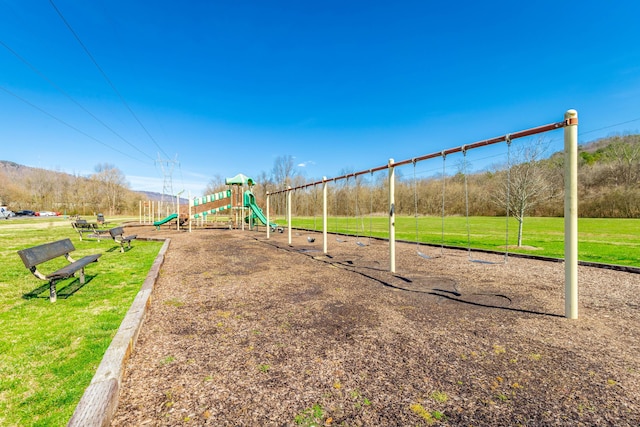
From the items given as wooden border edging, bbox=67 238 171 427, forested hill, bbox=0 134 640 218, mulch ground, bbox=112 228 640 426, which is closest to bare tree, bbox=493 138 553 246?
forested hill, bbox=0 134 640 218

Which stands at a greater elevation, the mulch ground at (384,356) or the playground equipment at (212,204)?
the playground equipment at (212,204)

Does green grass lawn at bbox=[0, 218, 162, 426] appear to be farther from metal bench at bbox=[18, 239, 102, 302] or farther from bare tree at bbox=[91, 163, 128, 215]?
bare tree at bbox=[91, 163, 128, 215]

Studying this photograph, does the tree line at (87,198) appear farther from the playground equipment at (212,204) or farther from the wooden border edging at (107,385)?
the wooden border edging at (107,385)

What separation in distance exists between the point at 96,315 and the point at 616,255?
38.4 ft

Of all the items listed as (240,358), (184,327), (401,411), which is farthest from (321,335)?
(184,327)

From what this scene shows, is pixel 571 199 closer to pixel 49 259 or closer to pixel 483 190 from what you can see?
pixel 49 259

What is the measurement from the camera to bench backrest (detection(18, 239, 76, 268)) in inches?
162

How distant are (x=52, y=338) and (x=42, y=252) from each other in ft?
7.96

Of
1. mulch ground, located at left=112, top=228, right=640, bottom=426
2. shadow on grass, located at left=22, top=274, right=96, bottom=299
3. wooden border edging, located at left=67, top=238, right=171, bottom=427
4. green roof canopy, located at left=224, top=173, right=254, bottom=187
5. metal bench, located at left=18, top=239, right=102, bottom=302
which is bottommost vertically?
mulch ground, located at left=112, top=228, right=640, bottom=426

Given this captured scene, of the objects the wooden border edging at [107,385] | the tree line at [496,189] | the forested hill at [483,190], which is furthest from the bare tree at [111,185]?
the wooden border edging at [107,385]

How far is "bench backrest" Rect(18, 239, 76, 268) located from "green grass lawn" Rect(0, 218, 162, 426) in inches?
20.6

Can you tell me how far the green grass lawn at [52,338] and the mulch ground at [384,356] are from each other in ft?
1.18

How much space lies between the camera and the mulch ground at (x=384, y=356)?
196 centimetres

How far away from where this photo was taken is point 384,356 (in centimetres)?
268
